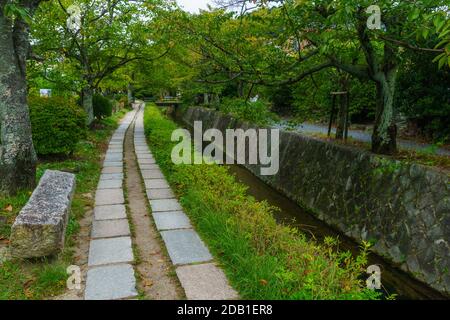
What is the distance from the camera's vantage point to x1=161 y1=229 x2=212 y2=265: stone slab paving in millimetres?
4238

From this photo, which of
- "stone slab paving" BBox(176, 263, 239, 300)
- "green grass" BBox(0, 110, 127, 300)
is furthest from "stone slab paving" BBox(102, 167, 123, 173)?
"stone slab paving" BBox(176, 263, 239, 300)

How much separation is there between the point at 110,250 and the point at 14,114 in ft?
10.9

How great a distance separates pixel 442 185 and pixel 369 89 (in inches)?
313

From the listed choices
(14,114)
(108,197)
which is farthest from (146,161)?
(14,114)

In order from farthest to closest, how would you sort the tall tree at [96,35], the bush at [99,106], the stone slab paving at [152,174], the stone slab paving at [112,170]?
the bush at [99,106], the tall tree at [96,35], the stone slab paving at [112,170], the stone slab paving at [152,174]

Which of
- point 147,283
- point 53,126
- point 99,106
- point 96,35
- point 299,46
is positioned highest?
point 96,35

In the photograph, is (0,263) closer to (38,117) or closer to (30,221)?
(30,221)

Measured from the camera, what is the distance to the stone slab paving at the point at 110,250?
351 centimetres

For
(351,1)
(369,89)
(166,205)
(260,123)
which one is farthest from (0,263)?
(369,89)

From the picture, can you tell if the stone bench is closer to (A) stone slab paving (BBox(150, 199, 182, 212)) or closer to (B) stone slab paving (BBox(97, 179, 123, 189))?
(A) stone slab paving (BBox(150, 199, 182, 212))

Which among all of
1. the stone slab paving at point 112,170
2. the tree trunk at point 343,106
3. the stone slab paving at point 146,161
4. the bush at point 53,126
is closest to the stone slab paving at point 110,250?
the stone slab paving at point 112,170

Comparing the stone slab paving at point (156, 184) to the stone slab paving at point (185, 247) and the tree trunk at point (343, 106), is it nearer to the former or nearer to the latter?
the stone slab paving at point (185, 247)

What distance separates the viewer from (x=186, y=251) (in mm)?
4457
